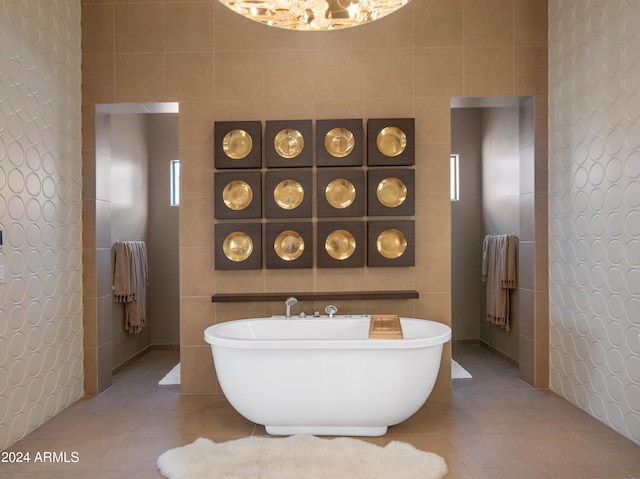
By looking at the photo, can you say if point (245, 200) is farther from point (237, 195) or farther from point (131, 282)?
point (131, 282)

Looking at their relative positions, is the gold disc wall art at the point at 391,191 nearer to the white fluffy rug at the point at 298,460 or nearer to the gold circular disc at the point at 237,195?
the gold circular disc at the point at 237,195

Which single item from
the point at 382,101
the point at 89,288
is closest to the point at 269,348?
the point at 89,288

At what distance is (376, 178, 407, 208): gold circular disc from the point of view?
3424 millimetres

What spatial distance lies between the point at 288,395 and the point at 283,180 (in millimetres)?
1612

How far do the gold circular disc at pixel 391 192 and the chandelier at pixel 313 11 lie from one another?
1456 millimetres

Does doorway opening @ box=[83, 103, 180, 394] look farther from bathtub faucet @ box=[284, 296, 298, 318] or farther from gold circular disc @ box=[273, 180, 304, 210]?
bathtub faucet @ box=[284, 296, 298, 318]

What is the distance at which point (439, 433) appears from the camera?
272 centimetres

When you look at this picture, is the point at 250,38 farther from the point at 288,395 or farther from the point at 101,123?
the point at 288,395

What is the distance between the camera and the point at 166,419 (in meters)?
2.98

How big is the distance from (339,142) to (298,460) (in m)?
2.23

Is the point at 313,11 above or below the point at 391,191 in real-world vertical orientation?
above

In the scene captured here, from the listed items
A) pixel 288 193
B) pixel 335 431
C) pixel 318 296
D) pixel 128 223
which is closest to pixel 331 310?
pixel 318 296

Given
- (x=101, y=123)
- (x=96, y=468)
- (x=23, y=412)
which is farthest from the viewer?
(x=101, y=123)

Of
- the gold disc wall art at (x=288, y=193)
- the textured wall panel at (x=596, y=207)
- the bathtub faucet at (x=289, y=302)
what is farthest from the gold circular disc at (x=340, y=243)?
the textured wall panel at (x=596, y=207)
